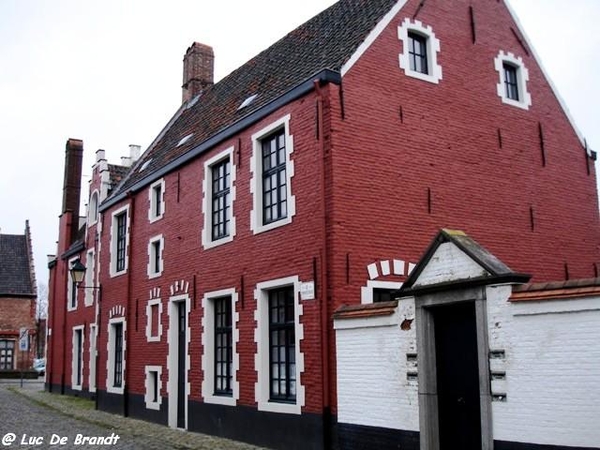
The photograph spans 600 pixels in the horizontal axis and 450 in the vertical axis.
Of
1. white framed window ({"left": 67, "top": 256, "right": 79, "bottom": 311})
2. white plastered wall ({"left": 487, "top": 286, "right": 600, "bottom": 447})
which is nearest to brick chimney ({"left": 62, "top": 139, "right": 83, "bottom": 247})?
white framed window ({"left": 67, "top": 256, "right": 79, "bottom": 311})

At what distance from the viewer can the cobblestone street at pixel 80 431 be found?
12.5 metres

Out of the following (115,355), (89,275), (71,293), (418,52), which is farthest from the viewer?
(71,293)

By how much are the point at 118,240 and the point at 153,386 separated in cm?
552

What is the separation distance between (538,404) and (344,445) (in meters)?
3.60

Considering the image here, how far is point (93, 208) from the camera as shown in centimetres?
2489

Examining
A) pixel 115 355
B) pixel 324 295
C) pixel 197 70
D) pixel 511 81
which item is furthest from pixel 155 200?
pixel 511 81

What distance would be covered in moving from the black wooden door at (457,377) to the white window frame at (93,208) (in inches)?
713

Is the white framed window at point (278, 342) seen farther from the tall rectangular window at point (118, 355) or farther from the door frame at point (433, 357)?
the tall rectangular window at point (118, 355)

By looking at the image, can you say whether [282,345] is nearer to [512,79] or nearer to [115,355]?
[512,79]

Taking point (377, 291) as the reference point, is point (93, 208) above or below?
above

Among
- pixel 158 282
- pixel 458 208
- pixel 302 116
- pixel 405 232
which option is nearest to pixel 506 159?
pixel 458 208

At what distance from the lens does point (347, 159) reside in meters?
11.5

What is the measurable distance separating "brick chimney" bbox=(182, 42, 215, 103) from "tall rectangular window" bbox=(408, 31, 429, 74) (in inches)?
462

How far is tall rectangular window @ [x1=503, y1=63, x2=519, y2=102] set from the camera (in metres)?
14.6
